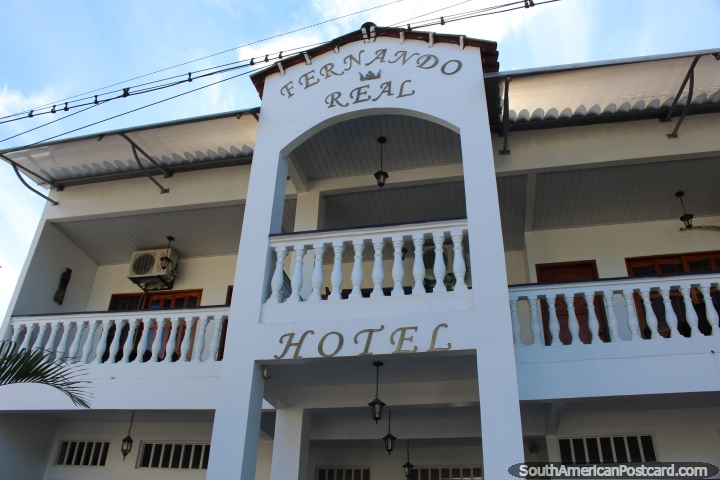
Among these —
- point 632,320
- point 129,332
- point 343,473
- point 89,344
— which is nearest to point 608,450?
point 632,320

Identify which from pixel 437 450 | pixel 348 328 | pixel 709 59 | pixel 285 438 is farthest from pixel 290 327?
pixel 709 59

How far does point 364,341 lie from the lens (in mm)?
4848

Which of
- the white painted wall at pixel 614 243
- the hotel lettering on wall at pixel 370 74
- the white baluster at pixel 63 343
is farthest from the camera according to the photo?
the white painted wall at pixel 614 243

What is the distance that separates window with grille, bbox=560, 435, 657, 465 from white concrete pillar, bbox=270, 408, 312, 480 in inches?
121

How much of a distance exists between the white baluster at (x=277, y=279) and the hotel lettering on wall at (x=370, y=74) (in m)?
1.82

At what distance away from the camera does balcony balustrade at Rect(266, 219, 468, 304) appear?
16.5ft

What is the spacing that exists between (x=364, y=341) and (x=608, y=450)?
3736 mm

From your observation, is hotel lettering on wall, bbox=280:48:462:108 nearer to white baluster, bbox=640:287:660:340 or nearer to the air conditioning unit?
white baluster, bbox=640:287:660:340

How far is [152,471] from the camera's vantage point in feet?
25.8

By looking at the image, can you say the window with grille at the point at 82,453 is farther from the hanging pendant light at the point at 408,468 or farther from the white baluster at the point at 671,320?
the white baluster at the point at 671,320

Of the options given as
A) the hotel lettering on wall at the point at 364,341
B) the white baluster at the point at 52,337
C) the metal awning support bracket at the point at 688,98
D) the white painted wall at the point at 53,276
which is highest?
the metal awning support bracket at the point at 688,98

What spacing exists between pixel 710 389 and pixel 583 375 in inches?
43.6

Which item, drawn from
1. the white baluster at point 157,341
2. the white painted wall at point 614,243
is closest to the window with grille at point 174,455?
the white baluster at point 157,341

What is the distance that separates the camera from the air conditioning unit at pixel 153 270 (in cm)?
919
